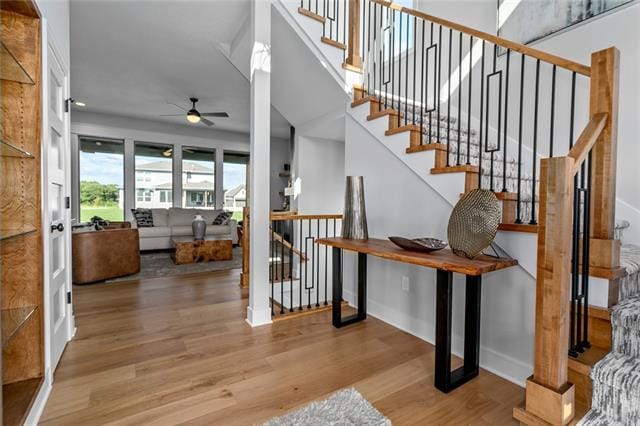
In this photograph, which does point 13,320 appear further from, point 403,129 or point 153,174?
point 153,174

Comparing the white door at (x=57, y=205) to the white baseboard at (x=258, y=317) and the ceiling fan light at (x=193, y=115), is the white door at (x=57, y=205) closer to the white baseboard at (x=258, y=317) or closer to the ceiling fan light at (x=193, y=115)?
the white baseboard at (x=258, y=317)

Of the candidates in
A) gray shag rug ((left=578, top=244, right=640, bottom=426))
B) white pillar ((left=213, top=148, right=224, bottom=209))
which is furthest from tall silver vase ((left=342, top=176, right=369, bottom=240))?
white pillar ((left=213, top=148, right=224, bottom=209))

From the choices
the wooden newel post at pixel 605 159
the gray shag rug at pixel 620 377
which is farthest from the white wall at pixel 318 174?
the gray shag rug at pixel 620 377

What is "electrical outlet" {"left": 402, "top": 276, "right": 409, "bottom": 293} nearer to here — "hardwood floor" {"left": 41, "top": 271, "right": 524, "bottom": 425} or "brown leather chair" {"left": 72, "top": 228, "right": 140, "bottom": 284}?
"hardwood floor" {"left": 41, "top": 271, "right": 524, "bottom": 425}

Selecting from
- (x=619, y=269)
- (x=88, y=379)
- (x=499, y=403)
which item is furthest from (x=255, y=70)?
(x=499, y=403)

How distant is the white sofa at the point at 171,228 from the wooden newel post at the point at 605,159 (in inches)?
229

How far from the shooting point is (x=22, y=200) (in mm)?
1619

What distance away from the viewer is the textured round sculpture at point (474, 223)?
1648 mm

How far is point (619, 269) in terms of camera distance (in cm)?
146

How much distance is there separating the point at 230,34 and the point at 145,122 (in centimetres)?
464

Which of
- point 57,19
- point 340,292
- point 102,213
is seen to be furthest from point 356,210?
point 102,213

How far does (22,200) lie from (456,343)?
2.83 metres

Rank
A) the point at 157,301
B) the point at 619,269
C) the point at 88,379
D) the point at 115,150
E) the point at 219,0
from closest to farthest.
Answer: the point at 619,269 → the point at 88,379 → the point at 219,0 → the point at 157,301 → the point at 115,150

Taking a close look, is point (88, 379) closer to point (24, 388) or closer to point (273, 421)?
point (24, 388)
